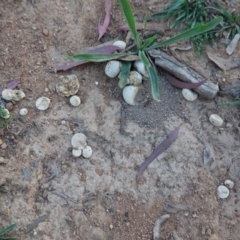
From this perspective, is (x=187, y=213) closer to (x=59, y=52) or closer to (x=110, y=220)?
(x=110, y=220)

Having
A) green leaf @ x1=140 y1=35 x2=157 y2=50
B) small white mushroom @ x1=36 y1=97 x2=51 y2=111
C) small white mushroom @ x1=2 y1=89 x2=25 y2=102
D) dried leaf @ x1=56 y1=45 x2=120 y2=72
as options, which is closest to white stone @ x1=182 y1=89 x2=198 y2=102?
green leaf @ x1=140 y1=35 x2=157 y2=50

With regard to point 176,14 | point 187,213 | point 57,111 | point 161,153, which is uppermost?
point 176,14

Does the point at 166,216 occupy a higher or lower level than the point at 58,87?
lower

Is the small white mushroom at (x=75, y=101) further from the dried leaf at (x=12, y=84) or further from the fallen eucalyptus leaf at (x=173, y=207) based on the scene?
the fallen eucalyptus leaf at (x=173, y=207)

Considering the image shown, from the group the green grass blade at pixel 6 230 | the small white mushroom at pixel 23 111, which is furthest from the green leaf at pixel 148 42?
the green grass blade at pixel 6 230

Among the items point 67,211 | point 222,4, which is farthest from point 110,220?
point 222,4
